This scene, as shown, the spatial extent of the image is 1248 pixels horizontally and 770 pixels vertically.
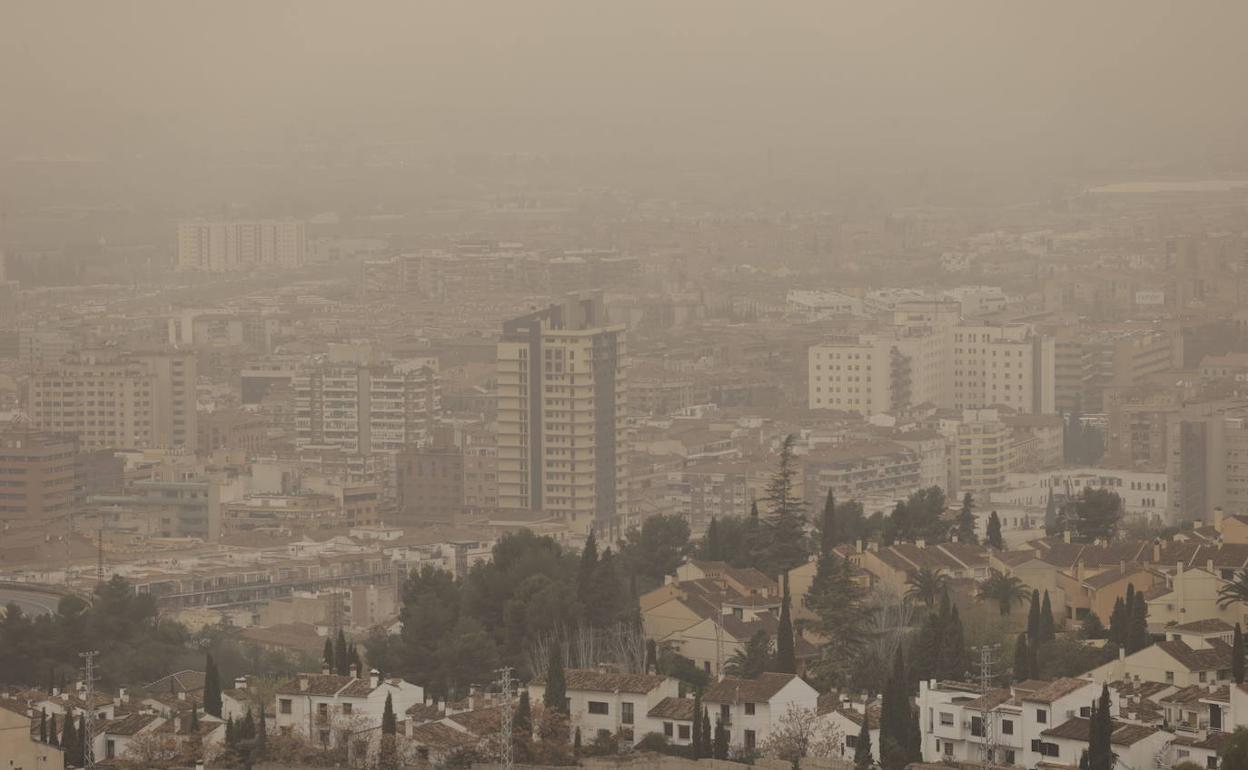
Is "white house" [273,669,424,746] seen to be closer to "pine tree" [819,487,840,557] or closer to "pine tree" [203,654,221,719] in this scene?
"pine tree" [203,654,221,719]

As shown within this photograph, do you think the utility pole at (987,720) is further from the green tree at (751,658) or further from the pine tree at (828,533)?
the pine tree at (828,533)

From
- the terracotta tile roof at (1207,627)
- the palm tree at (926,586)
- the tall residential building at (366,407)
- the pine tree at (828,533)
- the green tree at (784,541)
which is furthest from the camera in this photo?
the tall residential building at (366,407)

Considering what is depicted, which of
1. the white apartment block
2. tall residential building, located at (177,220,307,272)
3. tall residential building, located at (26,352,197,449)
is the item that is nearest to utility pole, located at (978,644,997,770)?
the white apartment block

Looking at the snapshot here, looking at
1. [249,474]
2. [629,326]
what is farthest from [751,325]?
[249,474]

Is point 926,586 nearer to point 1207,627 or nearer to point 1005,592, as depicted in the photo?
point 1005,592

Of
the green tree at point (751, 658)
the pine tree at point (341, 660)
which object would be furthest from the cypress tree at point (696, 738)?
the pine tree at point (341, 660)

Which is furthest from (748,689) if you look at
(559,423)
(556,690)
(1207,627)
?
(559,423)
